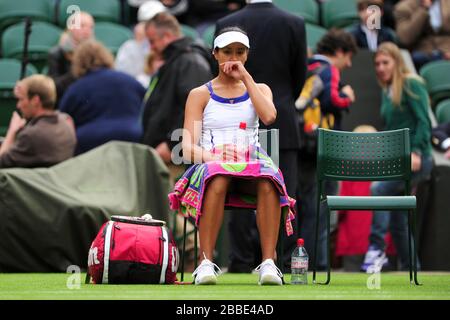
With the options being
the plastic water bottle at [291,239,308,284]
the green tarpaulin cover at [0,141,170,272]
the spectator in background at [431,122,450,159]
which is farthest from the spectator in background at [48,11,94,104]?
the plastic water bottle at [291,239,308,284]

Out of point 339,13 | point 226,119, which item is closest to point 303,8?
point 339,13

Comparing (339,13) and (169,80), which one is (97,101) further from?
(339,13)

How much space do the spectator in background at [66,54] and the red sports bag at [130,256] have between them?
432cm

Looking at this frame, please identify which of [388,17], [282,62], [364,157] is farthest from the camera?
[388,17]

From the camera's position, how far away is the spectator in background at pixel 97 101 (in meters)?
9.83

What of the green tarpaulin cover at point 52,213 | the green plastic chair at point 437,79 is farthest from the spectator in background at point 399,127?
the green plastic chair at point 437,79

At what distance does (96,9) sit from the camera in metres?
13.9

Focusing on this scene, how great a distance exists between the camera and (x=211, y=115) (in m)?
6.75

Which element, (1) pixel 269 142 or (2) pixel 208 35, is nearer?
(1) pixel 269 142

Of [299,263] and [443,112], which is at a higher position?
[443,112]

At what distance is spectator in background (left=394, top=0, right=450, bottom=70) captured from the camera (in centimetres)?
1275

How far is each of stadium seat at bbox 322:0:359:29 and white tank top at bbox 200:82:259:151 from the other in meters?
7.08

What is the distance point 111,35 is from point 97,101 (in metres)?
3.36
